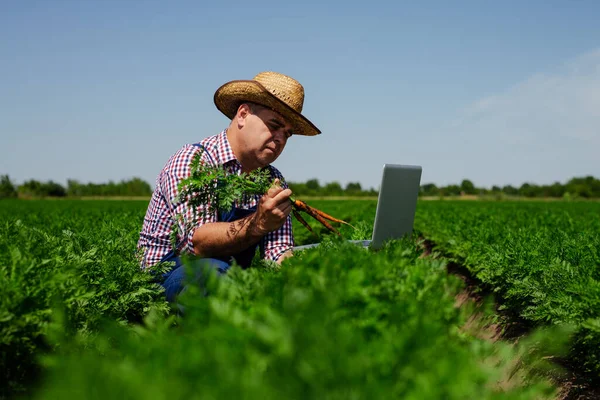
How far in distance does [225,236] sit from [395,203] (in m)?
1.34

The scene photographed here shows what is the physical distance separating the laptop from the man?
71 cm

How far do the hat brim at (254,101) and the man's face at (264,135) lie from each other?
99 mm

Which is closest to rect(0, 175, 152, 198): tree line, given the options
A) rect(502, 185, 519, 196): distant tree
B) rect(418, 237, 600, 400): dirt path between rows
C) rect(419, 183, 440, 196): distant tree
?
rect(419, 183, 440, 196): distant tree

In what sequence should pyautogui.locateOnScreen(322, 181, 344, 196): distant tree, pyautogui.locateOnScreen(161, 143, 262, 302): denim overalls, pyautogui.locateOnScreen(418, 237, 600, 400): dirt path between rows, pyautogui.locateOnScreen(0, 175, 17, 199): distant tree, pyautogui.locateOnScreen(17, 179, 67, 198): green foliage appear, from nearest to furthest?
pyautogui.locateOnScreen(418, 237, 600, 400): dirt path between rows
pyautogui.locateOnScreen(161, 143, 262, 302): denim overalls
pyautogui.locateOnScreen(0, 175, 17, 199): distant tree
pyautogui.locateOnScreen(17, 179, 67, 198): green foliage
pyautogui.locateOnScreen(322, 181, 344, 196): distant tree

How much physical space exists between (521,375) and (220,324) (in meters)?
4.39

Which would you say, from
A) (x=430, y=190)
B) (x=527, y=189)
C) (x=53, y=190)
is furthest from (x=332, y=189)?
(x=53, y=190)

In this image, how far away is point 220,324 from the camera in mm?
1948

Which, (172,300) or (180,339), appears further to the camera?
(172,300)

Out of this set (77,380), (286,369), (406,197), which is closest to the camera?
(77,380)

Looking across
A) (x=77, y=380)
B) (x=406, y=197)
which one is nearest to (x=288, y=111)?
(x=406, y=197)

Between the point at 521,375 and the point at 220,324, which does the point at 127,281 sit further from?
the point at 521,375

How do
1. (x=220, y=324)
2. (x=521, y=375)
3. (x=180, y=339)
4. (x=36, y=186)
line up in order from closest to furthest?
(x=180, y=339)
(x=220, y=324)
(x=521, y=375)
(x=36, y=186)

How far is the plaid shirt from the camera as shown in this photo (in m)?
4.23

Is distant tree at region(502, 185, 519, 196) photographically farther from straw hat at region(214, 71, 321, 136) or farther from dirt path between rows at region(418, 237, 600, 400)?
straw hat at region(214, 71, 321, 136)
